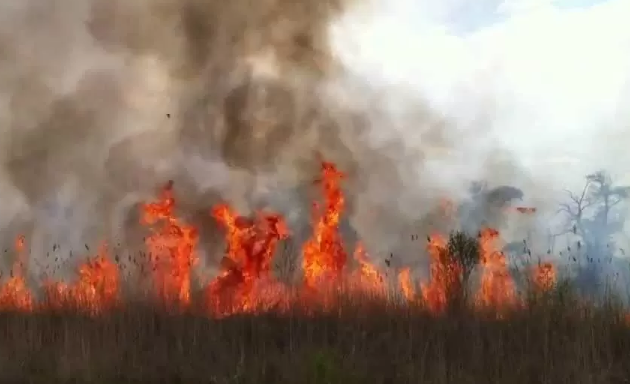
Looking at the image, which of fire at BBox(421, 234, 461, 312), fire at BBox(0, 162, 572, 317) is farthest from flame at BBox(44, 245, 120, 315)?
fire at BBox(421, 234, 461, 312)

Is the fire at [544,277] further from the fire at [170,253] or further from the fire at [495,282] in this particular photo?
the fire at [170,253]

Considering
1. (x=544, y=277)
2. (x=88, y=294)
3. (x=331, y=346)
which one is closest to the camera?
(x=331, y=346)

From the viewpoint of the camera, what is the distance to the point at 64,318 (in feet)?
36.6

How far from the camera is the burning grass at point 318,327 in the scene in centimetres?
863

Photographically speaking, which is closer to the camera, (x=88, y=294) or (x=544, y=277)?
(x=544, y=277)

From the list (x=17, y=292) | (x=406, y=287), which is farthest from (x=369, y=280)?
(x=17, y=292)

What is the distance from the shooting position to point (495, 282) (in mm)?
11664

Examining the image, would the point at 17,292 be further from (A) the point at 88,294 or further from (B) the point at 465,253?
(B) the point at 465,253

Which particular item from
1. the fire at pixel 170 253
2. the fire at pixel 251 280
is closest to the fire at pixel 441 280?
the fire at pixel 251 280

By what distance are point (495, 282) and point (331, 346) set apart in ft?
12.2

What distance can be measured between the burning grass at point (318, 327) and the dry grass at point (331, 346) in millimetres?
22

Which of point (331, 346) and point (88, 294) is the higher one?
point (88, 294)

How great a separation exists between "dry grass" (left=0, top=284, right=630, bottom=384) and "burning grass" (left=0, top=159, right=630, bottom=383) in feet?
0.07

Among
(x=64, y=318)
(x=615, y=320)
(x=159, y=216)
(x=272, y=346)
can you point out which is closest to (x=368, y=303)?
(x=272, y=346)
